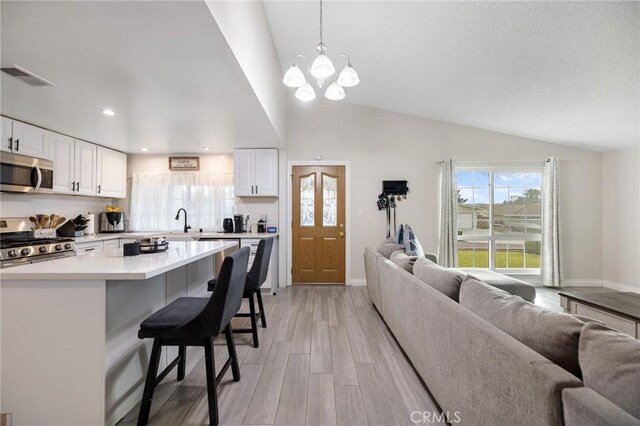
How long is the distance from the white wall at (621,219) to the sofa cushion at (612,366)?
5.04 meters

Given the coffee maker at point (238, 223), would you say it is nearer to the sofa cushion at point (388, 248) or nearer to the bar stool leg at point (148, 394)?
the sofa cushion at point (388, 248)

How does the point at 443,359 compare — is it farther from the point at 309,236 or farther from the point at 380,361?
the point at 309,236

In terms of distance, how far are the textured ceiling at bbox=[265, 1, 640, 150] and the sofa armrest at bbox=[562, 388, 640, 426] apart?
9.26 feet

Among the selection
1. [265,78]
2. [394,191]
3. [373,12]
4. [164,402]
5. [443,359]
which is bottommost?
[164,402]

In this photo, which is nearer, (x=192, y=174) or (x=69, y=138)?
(x=69, y=138)

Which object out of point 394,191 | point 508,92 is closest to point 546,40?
point 508,92

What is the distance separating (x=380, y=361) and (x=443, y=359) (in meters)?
0.83

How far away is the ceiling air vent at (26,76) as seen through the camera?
1.96 metres

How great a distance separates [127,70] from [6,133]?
2.20 meters

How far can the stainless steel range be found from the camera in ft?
7.66

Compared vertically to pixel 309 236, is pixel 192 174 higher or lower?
higher

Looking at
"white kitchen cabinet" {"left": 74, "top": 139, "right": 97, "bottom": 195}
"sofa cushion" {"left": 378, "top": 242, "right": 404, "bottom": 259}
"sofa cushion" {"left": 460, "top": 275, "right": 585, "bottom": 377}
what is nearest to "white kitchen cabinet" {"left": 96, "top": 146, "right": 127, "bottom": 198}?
"white kitchen cabinet" {"left": 74, "top": 139, "right": 97, "bottom": 195}

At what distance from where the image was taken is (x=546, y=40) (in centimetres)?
246

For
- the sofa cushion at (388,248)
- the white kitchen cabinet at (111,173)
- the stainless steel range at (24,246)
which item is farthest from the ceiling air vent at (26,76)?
the sofa cushion at (388,248)
